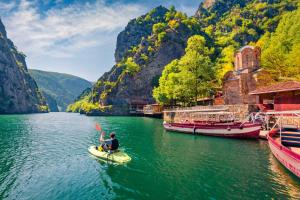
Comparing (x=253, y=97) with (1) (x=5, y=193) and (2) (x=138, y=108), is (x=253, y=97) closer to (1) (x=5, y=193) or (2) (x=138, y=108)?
(1) (x=5, y=193)

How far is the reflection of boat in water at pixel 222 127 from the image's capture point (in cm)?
3362

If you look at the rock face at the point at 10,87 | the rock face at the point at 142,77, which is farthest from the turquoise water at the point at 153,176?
the rock face at the point at 10,87

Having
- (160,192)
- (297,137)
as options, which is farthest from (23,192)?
(297,137)

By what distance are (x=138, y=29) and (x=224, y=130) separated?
157 meters

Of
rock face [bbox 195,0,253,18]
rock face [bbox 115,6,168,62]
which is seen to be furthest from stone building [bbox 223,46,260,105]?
rock face [bbox 195,0,253,18]

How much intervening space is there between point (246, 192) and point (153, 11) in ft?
619

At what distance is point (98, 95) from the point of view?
146250mm

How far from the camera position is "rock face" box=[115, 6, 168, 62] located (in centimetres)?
17525

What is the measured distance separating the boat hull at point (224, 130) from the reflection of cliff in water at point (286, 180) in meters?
13.6

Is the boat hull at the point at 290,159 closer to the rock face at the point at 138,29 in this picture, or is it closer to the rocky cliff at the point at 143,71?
the rocky cliff at the point at 143,71

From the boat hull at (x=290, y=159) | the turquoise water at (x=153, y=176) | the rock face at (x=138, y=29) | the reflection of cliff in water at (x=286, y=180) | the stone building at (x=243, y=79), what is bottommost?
the turquoise water at (x=153, y=176)

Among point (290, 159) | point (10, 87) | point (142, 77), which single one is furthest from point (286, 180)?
point (10, 87)

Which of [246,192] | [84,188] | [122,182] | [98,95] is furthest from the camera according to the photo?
[98,95]

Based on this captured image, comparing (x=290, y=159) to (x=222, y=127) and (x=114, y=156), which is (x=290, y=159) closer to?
(x=114, y=156)
